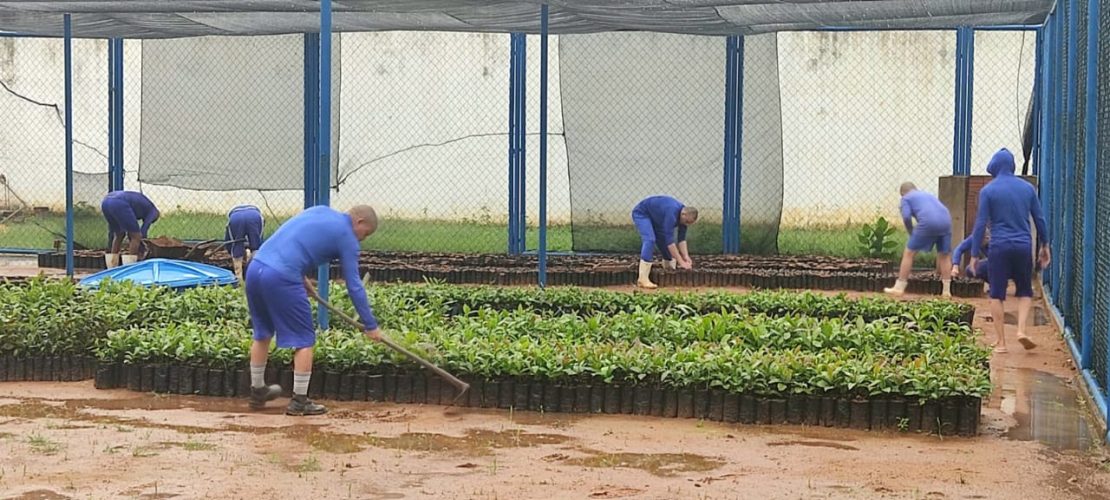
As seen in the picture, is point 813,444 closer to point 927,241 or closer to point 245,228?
point 927,241

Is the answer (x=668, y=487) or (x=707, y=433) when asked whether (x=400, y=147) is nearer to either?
(x=707, y=433)

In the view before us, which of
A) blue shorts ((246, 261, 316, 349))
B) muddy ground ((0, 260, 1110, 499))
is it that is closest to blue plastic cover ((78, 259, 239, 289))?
muddy ground ((0, 260, 1110, 499))

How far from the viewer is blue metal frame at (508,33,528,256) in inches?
738

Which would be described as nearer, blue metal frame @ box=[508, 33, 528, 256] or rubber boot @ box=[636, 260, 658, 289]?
rubber boot @ box=[636, 260, 658, 289]

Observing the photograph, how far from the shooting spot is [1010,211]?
452 inches

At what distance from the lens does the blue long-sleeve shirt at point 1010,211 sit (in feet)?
37.7

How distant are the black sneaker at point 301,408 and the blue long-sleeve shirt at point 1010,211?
5.40 metres

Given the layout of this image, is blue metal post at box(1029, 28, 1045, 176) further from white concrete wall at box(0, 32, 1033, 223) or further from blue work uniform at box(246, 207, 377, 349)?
blue work uniform at box(246, 207, 377, 349)

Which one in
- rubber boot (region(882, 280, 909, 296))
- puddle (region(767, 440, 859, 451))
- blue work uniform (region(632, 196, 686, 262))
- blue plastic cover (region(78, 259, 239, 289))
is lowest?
puddle (region(767, 440, 859, 451))

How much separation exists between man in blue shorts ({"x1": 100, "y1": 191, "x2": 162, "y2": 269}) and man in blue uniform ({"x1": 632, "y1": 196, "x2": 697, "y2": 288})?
5464 mm

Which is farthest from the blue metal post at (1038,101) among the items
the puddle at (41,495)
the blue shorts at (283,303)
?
the puddle at (41,495)

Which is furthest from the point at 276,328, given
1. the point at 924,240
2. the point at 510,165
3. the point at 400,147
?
the point at 400,147

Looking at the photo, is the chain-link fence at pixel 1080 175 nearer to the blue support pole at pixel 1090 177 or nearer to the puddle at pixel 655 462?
the blue support pole at pixel 1090 177

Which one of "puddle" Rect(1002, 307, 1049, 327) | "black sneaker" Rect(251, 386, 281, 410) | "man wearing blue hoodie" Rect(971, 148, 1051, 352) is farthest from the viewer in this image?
"puddle" Rect(1002, 307, 1049, 327)
